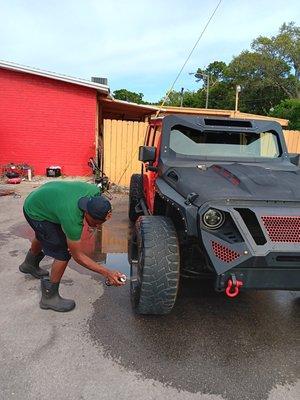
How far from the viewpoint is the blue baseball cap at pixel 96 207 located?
3262mm

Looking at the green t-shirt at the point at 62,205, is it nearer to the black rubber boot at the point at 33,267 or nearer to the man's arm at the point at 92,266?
the man's arm at the point at 92,266

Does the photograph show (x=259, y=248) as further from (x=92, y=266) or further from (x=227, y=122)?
(x=227, y=122)

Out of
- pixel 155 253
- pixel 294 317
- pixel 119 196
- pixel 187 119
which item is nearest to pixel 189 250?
pixel 155 253

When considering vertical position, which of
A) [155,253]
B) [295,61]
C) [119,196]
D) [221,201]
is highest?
[295,61]

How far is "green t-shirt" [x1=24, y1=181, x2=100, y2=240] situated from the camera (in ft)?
10.9

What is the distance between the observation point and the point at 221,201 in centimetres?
300

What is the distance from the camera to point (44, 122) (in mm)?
13188

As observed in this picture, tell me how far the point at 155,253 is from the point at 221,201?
718mm

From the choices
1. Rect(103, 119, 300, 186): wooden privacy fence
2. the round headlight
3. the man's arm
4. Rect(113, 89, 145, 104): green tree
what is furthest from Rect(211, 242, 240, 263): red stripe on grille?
Rect(113, 89, 145, 104): green tree

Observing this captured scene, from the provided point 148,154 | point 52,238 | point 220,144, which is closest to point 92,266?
point 52,238

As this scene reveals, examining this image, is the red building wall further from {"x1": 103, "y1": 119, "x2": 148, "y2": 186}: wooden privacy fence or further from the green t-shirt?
the green t-shirt

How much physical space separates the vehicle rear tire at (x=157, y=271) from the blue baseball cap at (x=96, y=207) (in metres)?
0.40

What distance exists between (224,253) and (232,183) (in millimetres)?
765

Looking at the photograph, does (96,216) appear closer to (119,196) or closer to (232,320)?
(232,320)
